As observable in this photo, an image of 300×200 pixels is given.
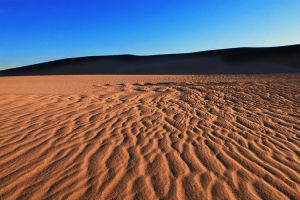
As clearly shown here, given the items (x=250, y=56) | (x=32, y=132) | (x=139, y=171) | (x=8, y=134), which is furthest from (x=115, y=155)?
(x=250, y=56)

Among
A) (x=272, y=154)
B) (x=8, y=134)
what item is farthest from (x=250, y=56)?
(x=8, y=134)

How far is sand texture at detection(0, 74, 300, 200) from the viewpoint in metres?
2.23

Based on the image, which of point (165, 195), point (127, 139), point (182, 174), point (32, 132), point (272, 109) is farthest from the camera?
point (272, 109)

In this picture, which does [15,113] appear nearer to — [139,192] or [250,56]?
[139,192]

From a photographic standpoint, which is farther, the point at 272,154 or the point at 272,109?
the point at 272,109

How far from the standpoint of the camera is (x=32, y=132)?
3771mm

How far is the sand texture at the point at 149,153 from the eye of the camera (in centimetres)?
223

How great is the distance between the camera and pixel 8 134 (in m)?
3.66

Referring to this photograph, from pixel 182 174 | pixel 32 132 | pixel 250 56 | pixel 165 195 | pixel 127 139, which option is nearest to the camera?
pixel 165 195

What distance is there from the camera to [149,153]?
9.89ft

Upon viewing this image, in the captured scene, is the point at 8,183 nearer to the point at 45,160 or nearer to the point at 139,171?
the point at 45,160

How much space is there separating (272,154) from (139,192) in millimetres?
2304

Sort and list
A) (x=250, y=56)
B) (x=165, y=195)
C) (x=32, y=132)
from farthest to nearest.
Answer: (x=250, y=56), (x=32, y=132), (x=165, y=195)

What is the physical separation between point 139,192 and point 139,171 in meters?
0.39
